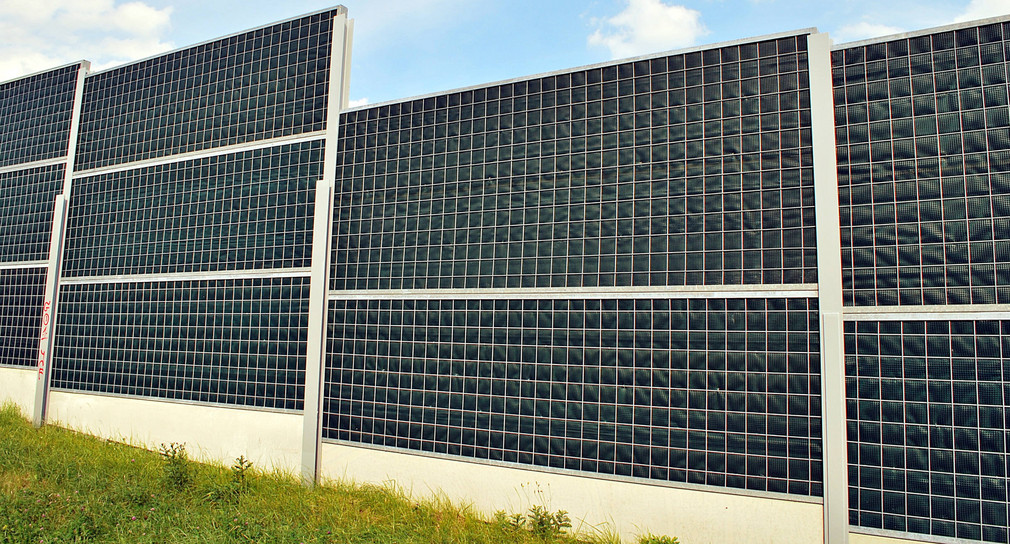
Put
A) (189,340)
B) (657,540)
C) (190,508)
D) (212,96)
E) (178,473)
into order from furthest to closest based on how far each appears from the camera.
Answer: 1. (212,96)
2. (189,340)
3. (178,473)
4. (190,508)
5. (657,540)

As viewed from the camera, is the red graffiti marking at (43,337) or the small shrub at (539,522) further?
the red graffiti marking at (43,337)

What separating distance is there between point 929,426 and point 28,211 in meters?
21.1

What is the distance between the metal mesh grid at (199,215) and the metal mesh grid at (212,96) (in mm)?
573

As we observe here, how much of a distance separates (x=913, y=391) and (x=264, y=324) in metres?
11.5

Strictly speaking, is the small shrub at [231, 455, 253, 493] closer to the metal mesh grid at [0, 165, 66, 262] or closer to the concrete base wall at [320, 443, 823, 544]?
the concrete base wall at [320, 443, 823, 544]

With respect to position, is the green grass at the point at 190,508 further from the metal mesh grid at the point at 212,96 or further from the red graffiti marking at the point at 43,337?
the metal mesh grid at the point at 212,96

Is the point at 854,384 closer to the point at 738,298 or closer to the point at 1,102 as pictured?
the point at 738,298

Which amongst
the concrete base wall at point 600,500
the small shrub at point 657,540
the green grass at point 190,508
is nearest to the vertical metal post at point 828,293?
the concrete base wall at point 600,500

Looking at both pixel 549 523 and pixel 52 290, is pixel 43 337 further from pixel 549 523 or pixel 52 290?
pixel 549 523

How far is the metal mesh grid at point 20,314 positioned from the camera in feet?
52.5

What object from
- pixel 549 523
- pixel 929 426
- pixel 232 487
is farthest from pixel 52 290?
pixel 929 426

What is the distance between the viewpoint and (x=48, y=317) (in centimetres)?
1565

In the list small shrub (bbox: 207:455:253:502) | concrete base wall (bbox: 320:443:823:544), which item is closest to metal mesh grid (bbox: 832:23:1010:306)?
concrete base wall (bbox: 320:443:823:544)

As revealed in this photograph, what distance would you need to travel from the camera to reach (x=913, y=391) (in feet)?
26.2
